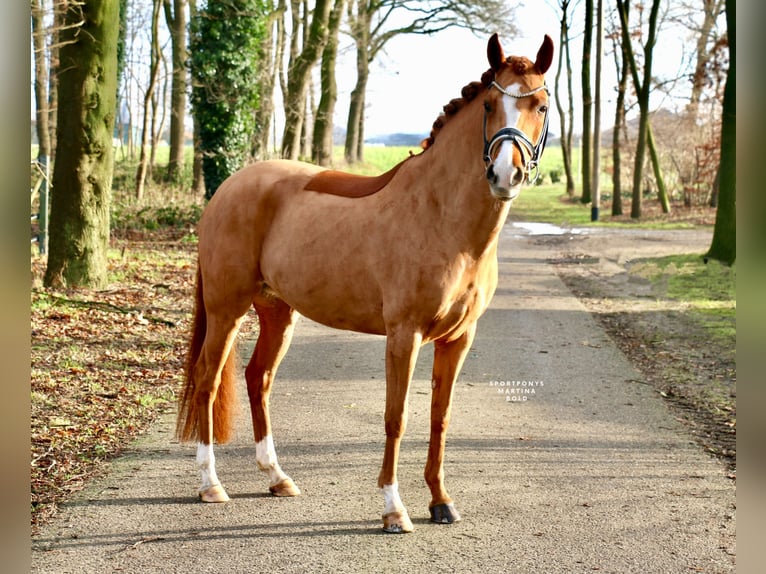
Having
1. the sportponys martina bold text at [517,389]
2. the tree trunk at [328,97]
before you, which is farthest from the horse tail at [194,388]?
the tree trunk at [328,97]

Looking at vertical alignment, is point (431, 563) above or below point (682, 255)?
below

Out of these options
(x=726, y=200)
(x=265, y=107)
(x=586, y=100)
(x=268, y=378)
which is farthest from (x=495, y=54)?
(x=586, y=100)

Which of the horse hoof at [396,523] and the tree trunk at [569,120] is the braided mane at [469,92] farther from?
the tree trunk at [569,120]

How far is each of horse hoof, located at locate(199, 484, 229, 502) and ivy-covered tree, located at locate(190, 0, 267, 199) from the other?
41.6 feet

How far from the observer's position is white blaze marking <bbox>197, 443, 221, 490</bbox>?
4.57m

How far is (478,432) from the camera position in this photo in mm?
5797

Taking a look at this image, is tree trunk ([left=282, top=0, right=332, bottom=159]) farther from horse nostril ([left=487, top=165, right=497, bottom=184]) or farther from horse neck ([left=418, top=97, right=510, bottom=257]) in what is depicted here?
horse nostril ([left=487, top=165, right=497, bottom=184])

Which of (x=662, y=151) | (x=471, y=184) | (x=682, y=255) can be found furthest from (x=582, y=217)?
(x=471, y=184)

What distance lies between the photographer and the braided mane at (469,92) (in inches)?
146

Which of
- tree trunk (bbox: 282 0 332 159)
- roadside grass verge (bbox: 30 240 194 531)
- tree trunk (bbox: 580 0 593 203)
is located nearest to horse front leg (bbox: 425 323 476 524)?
roadside grass verge (bbox: 30 240 194 531)

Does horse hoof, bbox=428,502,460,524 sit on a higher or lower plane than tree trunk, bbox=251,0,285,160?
lower
